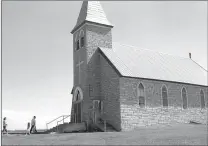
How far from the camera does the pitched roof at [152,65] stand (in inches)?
1044

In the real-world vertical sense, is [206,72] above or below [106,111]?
above

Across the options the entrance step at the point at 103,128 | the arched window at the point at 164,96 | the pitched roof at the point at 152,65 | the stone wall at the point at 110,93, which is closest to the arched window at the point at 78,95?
the stone wall at the point at 110,93

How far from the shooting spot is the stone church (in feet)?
80.2

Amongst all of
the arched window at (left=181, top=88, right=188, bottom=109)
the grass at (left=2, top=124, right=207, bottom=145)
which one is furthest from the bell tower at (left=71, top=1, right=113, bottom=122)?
the arched window at (left=181, top=88, right=188, bottom=109)

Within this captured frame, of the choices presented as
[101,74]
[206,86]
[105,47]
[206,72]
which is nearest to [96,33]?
[105,47]

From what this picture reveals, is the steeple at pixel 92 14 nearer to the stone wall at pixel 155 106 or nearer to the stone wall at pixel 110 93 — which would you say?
the stone wall at pixel 110 93

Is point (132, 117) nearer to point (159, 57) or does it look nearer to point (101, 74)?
point (101, 74)

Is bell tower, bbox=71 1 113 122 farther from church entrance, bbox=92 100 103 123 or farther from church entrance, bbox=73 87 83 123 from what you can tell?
church entrance, bbox=92 100 103 123

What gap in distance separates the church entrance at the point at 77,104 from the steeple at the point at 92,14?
273 inches

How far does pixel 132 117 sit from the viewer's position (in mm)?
24000

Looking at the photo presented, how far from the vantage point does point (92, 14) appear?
28.9 m

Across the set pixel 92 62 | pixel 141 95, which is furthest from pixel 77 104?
pixel 141 95

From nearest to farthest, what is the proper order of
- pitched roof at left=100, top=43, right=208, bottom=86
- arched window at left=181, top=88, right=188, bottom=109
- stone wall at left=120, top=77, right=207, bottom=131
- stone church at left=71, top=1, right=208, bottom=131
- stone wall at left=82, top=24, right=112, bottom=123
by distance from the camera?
stone wall at left=120, top=77, right=207, bottom=131, stone church at left=71, top=1, right=208, bottom=131, stone wall at left=82, top=24, right=112, bottom=123, pitched roof at left=100, top=43, right=208, bottom=86, arched window at left=181, top=88, right=188, bottom=109

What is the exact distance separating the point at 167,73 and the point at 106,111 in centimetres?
891
